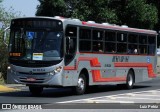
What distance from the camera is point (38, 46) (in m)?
19.0

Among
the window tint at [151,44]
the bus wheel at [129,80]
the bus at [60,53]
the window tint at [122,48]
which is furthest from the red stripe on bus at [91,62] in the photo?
the window tint at [151,44]

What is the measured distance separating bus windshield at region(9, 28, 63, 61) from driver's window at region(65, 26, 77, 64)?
373mm

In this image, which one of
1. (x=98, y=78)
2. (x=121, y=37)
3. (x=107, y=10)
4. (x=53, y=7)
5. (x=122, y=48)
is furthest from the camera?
(x=53, y=7)

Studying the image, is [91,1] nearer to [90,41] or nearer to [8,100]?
[90,41]

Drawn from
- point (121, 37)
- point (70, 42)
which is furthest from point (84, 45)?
point (121, 37)

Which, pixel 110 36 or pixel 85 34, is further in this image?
pixel 110 36

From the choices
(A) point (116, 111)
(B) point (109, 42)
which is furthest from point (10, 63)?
(A) point (116, 111)

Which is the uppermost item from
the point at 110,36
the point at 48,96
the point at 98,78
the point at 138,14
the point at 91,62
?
the point at 138,14

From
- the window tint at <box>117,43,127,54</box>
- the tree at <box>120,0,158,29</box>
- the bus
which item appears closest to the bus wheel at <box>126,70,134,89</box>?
the window tint at <box>117,43,127,54</box>

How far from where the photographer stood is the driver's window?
19.2 meters

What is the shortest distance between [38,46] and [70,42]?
4.21 feet

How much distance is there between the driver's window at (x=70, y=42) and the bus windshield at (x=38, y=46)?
37 cm

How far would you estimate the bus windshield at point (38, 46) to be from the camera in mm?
18906

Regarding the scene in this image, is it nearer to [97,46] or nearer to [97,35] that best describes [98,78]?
[97,46]
